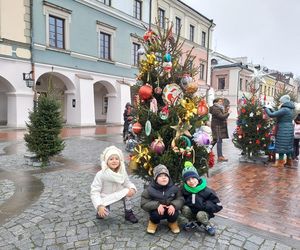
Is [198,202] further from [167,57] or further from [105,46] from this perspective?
[105,46]

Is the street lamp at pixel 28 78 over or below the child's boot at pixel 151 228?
over

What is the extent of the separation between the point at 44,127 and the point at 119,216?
353 centimetres

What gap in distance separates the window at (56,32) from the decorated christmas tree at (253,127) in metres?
13.1

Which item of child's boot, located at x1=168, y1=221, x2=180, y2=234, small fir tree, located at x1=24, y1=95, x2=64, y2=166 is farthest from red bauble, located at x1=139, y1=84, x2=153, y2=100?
small fir tree, located at x1=24, y1=95, x2=64, y2=166

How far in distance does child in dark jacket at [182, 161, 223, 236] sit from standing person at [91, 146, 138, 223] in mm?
721

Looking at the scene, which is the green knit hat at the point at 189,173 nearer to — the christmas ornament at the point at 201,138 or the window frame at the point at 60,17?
the christmas ornament at the point at 201,138

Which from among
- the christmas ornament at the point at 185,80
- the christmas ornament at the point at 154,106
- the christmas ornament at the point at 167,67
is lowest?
the christmas ornament at the point at 154,106

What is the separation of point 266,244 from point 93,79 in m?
17.4

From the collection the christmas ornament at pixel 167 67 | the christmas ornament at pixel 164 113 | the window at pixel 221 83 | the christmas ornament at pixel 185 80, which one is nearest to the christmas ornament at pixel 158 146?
the christmas ornament at pixel 164 113

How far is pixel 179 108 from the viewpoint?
3668mm

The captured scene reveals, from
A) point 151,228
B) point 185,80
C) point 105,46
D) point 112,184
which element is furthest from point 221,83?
point 151,228

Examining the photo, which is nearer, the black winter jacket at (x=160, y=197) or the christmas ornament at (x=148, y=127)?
the black winter jacket at (x=160, y=197)

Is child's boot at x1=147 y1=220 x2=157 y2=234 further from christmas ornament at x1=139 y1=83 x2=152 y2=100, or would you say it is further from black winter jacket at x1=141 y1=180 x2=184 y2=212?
christmas ornament at x1=139 y1=83 x2=152 y2=100

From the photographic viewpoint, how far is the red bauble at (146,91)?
379 centimetres
